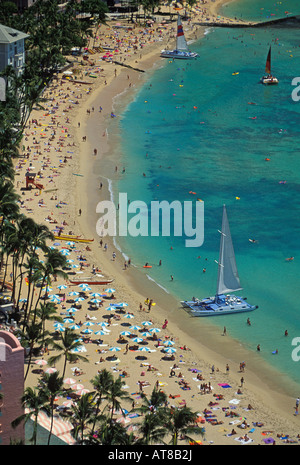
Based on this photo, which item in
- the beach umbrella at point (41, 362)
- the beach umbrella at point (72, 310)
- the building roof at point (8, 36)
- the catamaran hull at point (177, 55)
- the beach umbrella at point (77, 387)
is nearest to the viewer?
the beach umbrella at point (77, 387)

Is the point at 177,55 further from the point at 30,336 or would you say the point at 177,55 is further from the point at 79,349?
the point at 30,336

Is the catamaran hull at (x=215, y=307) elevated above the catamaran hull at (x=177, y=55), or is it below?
below

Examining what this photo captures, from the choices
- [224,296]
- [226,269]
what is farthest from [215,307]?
[226,269]

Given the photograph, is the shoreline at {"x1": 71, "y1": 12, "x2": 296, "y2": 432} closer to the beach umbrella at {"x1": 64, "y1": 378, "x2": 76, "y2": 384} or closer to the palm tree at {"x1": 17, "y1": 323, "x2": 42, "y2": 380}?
the beach umbrella at {"x1": 64, "y1": 378, "x2": 76, "y2": 384}

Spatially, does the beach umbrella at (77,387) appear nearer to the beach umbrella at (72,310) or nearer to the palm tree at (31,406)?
the palm tree at (31,406)

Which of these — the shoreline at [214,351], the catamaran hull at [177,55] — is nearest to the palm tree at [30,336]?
the shoreline at [214,351]

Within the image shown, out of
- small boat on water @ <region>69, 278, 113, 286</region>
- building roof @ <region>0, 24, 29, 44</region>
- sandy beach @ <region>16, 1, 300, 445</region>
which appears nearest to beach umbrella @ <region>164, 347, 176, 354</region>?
sandy beach @ <region>16, 1, 300, 445</region>
